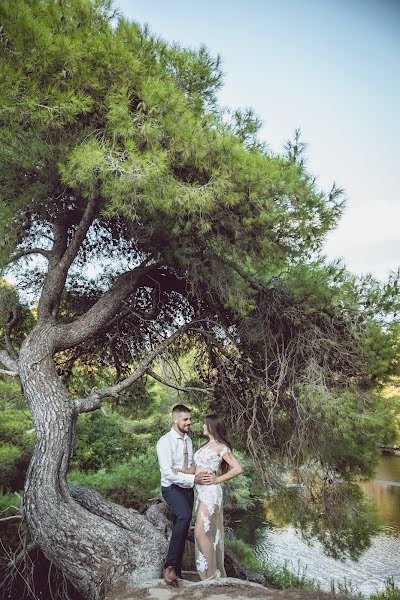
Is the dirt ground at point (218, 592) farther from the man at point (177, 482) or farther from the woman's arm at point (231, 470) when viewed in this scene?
the woman's arm at point (231, 470)

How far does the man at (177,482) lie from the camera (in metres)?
3.75

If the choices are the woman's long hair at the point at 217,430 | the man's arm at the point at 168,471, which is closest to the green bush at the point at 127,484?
the man's arm at the point at 168,471

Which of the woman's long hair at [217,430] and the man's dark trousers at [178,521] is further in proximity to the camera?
the woman's long hair at [217,430]

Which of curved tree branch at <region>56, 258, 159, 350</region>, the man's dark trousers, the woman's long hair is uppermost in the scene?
curved tree branch at <region>56, 258, 159, 350</region>

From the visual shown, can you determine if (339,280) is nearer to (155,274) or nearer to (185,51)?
(155,274)

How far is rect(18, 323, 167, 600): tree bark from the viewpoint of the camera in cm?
406

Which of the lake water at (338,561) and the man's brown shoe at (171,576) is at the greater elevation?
the man's brown shoe at (171,576)

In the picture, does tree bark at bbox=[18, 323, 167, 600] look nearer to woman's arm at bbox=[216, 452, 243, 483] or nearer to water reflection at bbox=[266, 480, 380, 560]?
woman's arm at bbox=[216, 452, 243, 483]

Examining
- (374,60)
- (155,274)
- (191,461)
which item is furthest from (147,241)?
(374,60)

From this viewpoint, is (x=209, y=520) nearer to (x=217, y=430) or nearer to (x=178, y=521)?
(x=178, y=521)

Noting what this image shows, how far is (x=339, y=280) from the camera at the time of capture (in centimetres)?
509

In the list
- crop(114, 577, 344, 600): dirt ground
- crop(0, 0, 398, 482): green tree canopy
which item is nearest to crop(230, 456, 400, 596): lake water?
crop(0, 0, 398, 482): green tree canopy

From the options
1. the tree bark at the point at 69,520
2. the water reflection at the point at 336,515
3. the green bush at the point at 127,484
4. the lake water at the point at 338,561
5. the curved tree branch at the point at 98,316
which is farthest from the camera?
the lake water at the point at 338,561

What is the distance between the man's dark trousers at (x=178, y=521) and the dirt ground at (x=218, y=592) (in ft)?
0.62
